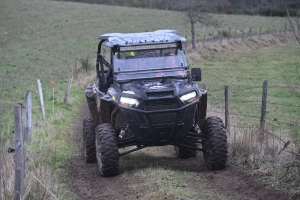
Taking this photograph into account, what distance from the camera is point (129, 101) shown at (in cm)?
892

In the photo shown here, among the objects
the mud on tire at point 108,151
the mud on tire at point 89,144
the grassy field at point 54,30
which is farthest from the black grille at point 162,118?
the grassy field at point 54,30

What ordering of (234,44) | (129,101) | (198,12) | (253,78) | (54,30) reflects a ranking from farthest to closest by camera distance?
(54,30) → (234,44) → (198,12) → (253,78) → (129,101)

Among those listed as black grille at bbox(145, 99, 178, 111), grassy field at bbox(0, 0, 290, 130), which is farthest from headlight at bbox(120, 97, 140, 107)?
grassy field at bbox(0, 0, 290, 130)

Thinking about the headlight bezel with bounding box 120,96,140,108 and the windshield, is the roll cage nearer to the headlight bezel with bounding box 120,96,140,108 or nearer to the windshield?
the windshield

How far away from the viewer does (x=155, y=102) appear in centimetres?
878

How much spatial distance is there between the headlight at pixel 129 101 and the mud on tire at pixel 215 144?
4.73 ft

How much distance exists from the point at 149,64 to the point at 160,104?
1.39 metres

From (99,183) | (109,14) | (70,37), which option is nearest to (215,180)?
(99,183)

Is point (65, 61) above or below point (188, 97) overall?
below

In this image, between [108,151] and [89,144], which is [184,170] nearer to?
[108,151]

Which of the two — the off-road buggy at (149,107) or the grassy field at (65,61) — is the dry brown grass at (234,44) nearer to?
the grassy field at (65,61)

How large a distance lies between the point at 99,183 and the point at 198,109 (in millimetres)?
2217

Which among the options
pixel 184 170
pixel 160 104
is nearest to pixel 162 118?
pixel 160 104

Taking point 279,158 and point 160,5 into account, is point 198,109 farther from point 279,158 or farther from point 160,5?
point 160,5
